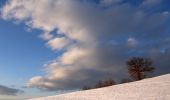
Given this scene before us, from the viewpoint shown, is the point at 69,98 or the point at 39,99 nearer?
the point at 69,98

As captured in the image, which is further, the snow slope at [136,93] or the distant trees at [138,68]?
the distant trees at [138,68]

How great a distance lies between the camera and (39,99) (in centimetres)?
3338

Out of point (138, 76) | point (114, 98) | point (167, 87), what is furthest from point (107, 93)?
point (138, 76)

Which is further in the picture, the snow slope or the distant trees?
the distant trees

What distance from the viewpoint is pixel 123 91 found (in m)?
31.8

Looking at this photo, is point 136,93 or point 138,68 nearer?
point 136,93

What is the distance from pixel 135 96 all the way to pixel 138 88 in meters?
4.15

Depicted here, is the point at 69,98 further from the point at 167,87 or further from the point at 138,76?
the point at 138,76

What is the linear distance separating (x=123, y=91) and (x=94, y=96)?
9.62 ft

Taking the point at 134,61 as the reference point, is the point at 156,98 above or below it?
below

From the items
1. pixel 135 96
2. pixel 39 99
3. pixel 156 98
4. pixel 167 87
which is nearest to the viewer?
pixel 156 98

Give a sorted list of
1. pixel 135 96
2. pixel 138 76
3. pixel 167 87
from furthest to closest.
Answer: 1. pixel 138 76
2. pixel 167 87
3. pixel 135 96

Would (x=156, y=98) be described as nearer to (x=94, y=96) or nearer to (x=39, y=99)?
(x=94, y=96)

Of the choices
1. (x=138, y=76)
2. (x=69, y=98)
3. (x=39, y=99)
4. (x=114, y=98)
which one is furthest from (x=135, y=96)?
(x=138, y=76)
